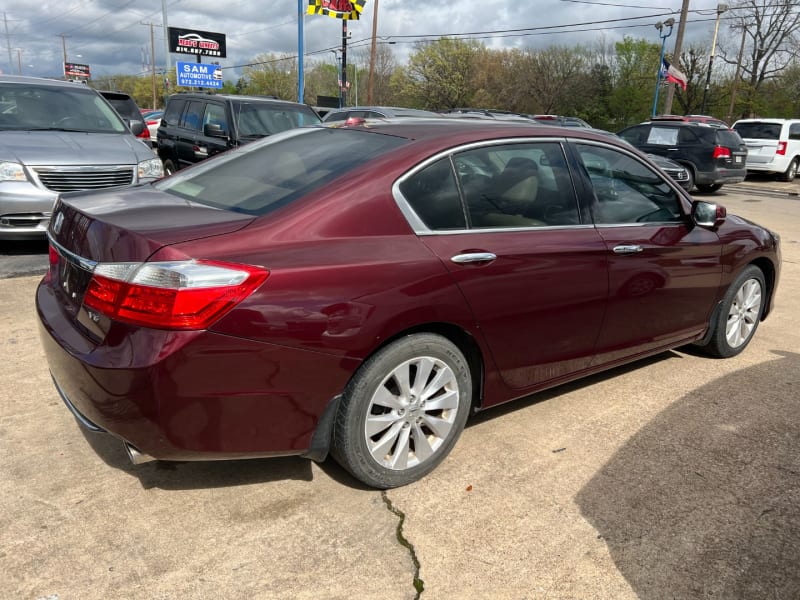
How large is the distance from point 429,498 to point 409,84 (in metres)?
57.8

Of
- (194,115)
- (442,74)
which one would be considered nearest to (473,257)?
(194,115)

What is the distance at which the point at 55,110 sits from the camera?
7422mm

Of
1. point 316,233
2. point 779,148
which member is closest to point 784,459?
point 316,233

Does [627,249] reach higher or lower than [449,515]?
higher

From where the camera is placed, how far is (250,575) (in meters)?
2.28

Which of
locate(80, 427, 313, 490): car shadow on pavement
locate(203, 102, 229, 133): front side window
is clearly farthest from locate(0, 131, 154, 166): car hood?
locate(80, 427, 313, 490): car shadow on pavement

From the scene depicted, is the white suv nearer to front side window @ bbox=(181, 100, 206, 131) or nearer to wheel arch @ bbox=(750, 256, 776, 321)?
front side window @ bbox=(181, 100, 206, 131)

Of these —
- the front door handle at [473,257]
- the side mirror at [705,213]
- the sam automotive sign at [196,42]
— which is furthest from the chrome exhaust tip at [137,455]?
the sam automotive sign at [196,42]

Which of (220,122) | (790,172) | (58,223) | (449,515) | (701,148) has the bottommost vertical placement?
(449,515)

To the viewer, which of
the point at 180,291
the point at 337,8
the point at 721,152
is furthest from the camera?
the point at 337,8

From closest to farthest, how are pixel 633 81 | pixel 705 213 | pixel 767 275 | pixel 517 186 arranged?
1. pixel 517 186
2. pixel 705 213
3. pixel 767 275
4. pixel 633 81

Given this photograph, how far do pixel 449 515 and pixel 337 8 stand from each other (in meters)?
25.6

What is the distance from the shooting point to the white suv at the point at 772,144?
2066cm

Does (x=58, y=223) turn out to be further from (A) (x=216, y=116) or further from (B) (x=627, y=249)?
(A) (x=216, y=116)
